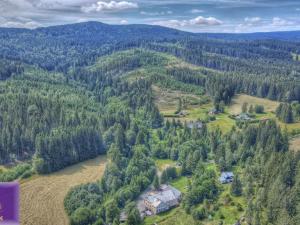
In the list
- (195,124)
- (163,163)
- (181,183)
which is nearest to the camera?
(181,183)

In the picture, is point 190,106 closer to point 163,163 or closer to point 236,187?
point 163,163

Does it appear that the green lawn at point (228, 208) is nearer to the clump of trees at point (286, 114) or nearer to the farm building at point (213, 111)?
the clump of trees at point (286, 114)

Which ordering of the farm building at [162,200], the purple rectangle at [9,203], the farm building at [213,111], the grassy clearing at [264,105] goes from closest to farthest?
the purple rectangle at [9,203] < the farm building at [162,200] < the grassy clearing at [264,105] < the farm building at [213,111]

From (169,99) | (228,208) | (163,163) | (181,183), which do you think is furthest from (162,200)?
(169,99)

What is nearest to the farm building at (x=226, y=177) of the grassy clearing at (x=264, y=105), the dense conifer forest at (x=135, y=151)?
the dense conifer forest at (x=135, y=151)

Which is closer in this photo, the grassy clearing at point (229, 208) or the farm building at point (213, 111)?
the grassy clearing at point (229, 208)
